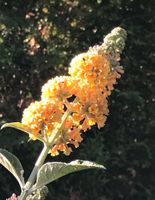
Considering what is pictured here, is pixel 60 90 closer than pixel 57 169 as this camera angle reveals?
No

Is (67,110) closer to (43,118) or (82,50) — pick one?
(43,118)

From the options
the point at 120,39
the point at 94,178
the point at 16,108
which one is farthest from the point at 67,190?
the point at 120,39

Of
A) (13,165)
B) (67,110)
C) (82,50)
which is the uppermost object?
(67,110)

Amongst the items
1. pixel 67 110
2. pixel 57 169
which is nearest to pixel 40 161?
pixel 57 169

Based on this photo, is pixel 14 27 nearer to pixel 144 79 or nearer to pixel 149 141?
pixel 144 79

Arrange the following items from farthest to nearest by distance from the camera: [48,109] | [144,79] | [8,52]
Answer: [144,79]
[8,52]
[48,109]

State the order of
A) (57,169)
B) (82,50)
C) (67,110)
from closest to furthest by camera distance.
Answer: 1. (57,169)
2. (67,110)
3. (82,50)

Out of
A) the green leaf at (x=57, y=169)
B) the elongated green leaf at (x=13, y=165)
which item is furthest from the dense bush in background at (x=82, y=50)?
the green leaf at (x=57, y=169)
